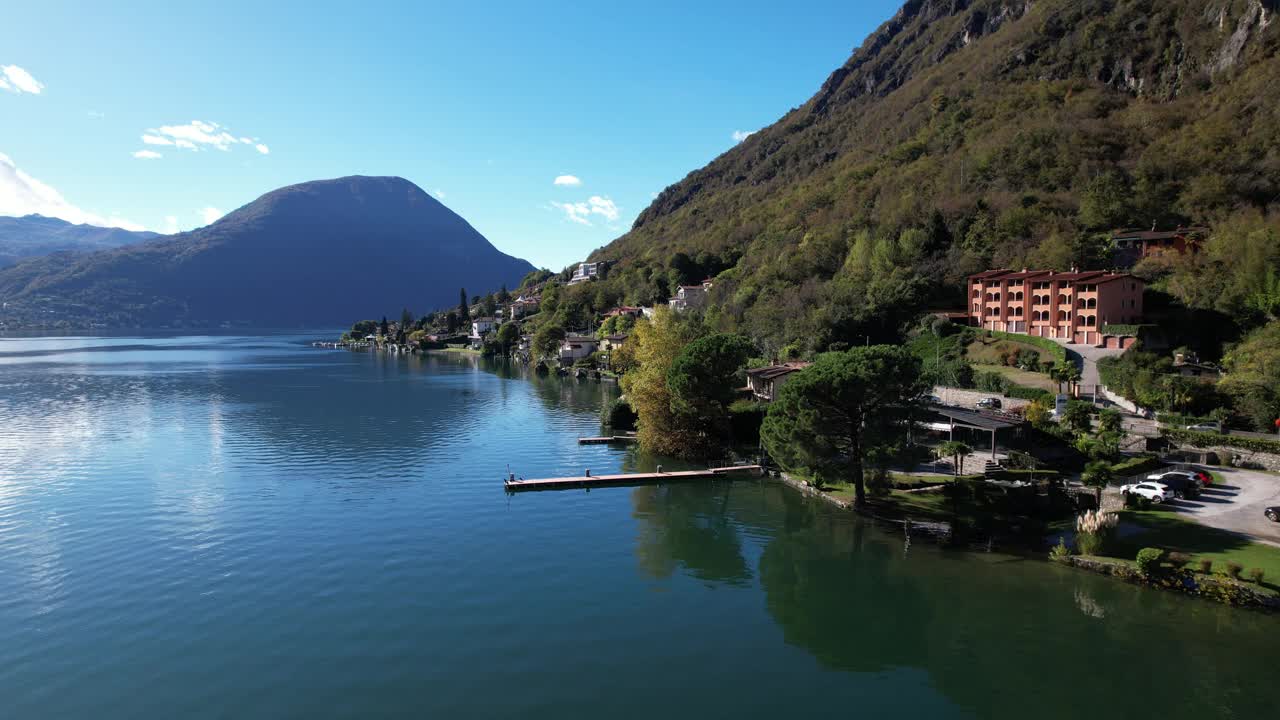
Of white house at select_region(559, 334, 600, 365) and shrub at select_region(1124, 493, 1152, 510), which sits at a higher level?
white house at select_region(559, 334, 600, 365)

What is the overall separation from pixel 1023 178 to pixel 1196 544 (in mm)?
75703

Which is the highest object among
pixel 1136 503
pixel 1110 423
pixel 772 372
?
pixel 772 372

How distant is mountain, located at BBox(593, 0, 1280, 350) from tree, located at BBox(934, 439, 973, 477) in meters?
32.1

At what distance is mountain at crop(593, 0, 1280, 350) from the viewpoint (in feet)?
232

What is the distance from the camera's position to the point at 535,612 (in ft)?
76.0

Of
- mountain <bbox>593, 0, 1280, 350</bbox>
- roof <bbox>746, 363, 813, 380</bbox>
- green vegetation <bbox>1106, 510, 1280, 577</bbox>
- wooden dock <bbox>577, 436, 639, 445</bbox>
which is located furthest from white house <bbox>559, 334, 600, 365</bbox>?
green vegetation <bbox>1106, 510, 1280, 577</bbox>

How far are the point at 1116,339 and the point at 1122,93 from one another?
231ft

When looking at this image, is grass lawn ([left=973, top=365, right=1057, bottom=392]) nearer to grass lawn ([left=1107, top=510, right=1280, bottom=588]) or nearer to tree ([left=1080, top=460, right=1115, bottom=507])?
tree ([left=1080, top=460, right=1115, bottom=507])

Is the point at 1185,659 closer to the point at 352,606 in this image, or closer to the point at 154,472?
the point at 352,606

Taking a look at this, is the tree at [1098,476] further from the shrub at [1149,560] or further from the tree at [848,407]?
the tree at [848,407]

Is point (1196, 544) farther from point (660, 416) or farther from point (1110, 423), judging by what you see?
point (660, 416)

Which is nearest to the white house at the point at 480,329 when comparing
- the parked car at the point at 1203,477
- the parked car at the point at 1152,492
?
the parked car at the point at 1152,492

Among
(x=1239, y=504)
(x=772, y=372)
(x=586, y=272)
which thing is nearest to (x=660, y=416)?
(x=772, y=372)

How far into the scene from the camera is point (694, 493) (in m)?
39.1
